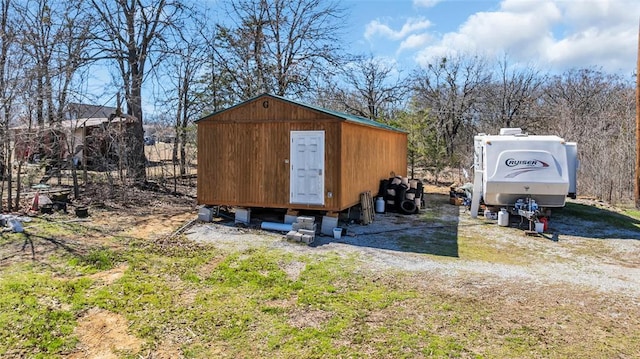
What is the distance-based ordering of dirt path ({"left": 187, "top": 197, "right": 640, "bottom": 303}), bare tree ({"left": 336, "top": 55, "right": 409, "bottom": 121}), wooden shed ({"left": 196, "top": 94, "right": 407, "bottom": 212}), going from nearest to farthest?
dirt path ({"left": 187, "top": 197, "right": 640, "bottom": 303})
wooden shed ({"left": 196, "top": 94, "right": 407, "bottom": 212})
bare tree ({"left": 336, "top": 55, "right": 409, "bottom": 121})

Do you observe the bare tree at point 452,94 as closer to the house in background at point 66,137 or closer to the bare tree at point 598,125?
the bare tree at point 598,125

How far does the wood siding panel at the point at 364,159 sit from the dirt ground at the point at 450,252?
27.8 inches

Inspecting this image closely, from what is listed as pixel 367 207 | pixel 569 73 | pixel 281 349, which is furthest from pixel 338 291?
pixel 569 73

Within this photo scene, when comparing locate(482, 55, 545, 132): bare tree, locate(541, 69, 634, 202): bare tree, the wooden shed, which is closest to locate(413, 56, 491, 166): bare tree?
locate(482, 55, 545, 132): bare tree

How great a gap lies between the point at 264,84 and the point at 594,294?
11.9 metres

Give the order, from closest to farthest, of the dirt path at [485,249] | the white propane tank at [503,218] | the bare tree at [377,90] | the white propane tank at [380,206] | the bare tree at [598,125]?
the dirt path at [485,249] → the white propane tank at [503,218] → the white propane tank at [380,206] → the bare tree at [598,125] → the bare tree at [377,90]

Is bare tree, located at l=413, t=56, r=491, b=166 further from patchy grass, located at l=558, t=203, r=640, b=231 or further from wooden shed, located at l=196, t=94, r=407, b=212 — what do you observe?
wooden shed, located at l=196, t=94, r=407, b=212

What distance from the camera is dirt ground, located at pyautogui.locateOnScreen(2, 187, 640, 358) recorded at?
3.98m

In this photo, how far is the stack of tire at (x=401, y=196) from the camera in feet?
29.5

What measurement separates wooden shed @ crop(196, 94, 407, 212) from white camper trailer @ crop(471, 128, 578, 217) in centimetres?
263

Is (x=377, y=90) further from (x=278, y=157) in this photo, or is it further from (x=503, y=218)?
(x=278, y=157)

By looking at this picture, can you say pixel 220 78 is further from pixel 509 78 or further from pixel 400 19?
pixel 509 78

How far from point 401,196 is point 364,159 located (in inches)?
54.9

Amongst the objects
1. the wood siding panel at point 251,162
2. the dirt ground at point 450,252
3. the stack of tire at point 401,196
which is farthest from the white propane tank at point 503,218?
the wood siding panel at point 251,162
